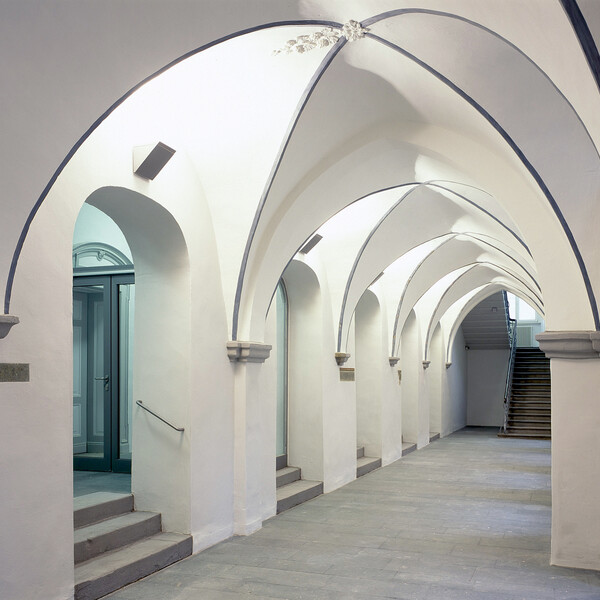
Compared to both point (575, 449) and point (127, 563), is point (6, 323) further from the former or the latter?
point (575, 449)

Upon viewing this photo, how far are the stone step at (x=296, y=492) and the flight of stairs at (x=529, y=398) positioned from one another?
10658mm

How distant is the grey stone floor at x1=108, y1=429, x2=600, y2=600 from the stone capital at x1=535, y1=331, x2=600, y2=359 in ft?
5.85

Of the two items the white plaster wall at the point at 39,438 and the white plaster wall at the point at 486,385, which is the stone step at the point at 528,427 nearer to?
the white plaster wall at the point at 486,385

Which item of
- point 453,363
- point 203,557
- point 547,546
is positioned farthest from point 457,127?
point 453,363

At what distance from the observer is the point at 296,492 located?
29.8 ft

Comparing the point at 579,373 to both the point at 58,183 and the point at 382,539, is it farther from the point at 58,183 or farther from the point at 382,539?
the point at 58,183

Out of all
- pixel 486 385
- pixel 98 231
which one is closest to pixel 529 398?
pixel 486 385

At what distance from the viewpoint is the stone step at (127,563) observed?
514cm

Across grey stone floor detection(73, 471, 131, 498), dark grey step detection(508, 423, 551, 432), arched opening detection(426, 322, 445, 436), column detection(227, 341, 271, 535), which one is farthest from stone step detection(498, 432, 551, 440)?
grey stone floor detection(73, 471, 131, 498)

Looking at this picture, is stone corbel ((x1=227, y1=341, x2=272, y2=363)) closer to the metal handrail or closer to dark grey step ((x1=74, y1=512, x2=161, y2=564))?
the metal handrail

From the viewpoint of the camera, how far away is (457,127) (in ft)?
22.0

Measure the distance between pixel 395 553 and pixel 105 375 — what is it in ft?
12.1

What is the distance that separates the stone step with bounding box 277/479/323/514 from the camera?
8.64 meters

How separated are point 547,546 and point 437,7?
5034 mm
